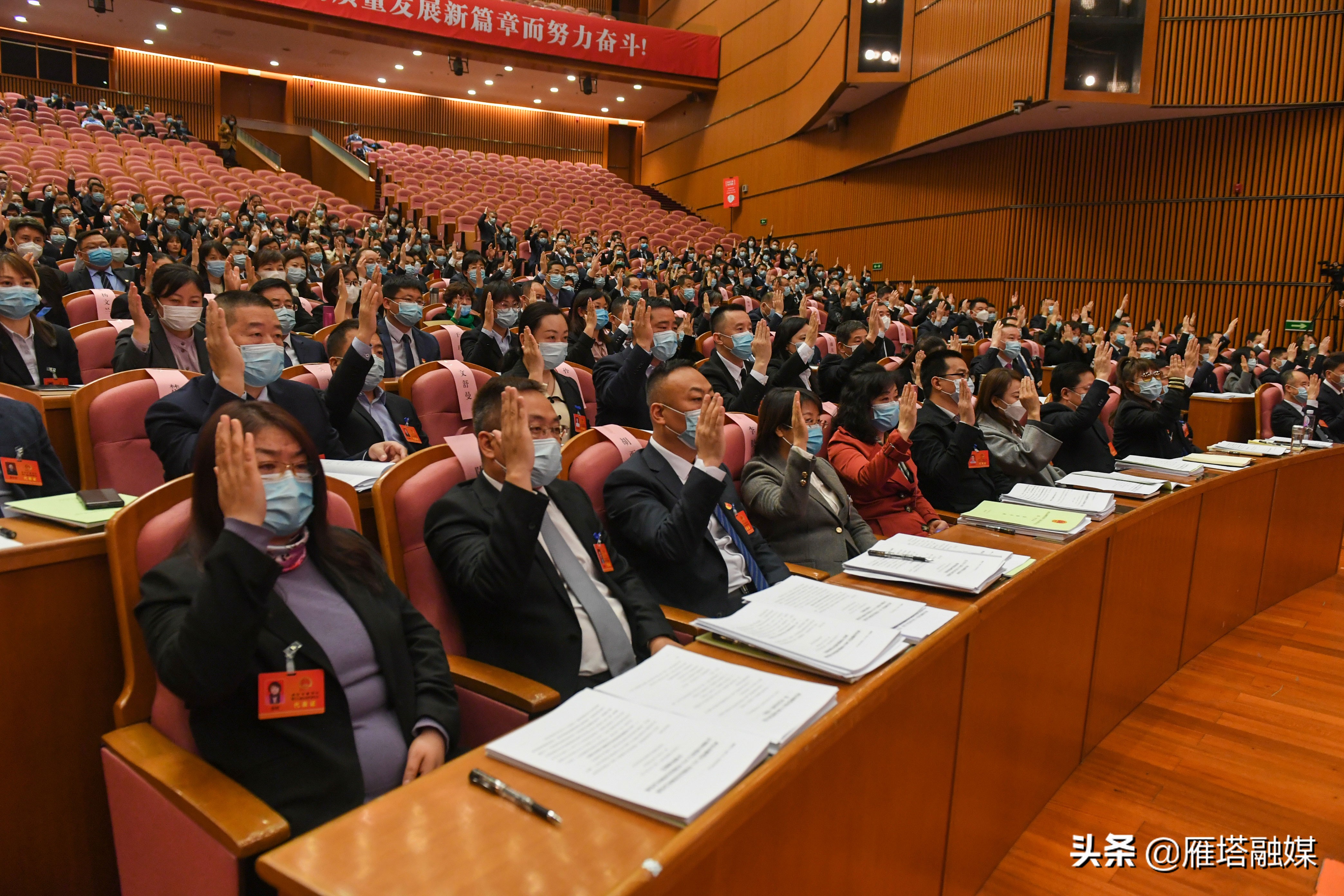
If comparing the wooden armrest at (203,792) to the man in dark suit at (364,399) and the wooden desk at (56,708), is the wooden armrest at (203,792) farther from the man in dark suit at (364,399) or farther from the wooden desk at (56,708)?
the man in dark suit at (364,399)

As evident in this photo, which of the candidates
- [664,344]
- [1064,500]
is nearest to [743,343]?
[664,344]

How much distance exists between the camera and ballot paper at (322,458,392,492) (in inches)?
71.9

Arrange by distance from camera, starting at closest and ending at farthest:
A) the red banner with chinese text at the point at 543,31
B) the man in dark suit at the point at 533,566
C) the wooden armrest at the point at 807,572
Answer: the man in dark suit at the point at 533,566 < the wooden armrest at the point at 807,572 < the red banner with chinese text at the point at 543,31

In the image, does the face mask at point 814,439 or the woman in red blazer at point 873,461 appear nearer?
the face mask at point 814,439

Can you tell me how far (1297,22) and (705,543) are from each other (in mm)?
10136

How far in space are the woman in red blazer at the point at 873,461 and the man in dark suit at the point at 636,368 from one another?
683mm

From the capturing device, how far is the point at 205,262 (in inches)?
210

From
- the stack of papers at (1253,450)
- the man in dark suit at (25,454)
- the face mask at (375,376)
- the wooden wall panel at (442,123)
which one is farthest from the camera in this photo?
the wooden wall panel at (442,123)

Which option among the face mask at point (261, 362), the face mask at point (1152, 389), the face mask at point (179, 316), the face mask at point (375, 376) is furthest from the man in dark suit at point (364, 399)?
the face mask at point (1152, 389)

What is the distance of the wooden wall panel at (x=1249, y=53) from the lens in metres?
8.82

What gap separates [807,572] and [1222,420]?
4.57 metres

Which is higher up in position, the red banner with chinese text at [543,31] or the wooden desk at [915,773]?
the red banner with chinese text at [543,31]

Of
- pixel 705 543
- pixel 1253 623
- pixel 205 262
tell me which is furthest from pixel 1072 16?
pixel 705 543

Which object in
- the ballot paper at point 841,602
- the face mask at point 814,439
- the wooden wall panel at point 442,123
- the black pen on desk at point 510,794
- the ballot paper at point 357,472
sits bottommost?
the black pen on desk at point 510,794
